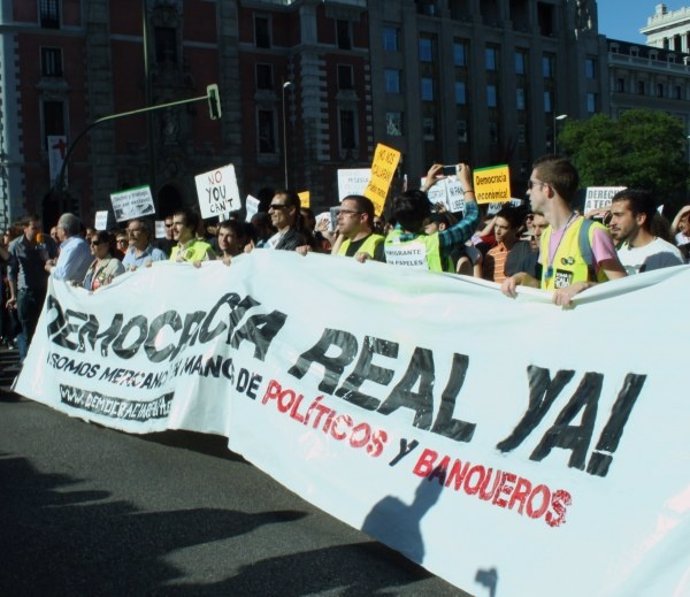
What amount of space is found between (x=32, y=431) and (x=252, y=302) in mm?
2404

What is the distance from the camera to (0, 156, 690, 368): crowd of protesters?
4523mm

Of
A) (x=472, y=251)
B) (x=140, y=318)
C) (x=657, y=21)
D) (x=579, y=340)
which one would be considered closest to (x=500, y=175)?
(x=472, y=251)

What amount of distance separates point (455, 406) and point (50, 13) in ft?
128

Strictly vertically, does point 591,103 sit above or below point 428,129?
above

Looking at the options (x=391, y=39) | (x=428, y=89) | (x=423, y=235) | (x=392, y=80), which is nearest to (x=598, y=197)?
(x=423, y=235)

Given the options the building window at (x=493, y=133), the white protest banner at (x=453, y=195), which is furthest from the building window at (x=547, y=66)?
the white protest banner at (x=453, y=195)

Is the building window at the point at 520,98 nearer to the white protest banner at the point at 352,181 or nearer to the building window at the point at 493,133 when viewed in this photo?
the building window at the point at 493,133

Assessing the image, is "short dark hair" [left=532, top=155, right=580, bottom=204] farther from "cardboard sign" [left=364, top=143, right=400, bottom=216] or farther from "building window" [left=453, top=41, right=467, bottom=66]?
"building window" [left=453, top=41, right=467, bottom=66]

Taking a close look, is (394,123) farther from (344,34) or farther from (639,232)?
(639,232)

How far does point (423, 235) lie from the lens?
19.8 ft

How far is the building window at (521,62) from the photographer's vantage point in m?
57.8

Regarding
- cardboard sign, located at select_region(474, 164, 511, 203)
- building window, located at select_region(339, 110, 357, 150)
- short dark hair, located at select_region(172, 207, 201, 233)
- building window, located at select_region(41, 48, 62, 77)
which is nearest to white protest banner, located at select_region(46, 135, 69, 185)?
building window, located at select_region(41, 48, 62, 77)

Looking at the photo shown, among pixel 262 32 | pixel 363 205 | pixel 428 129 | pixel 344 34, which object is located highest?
pixel 344 34

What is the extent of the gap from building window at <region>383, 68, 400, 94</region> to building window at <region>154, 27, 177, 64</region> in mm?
12387
